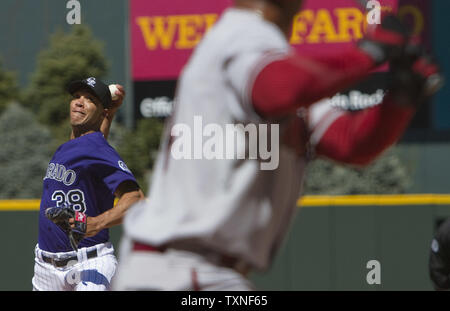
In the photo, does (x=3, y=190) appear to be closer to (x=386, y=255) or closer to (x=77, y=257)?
(x=386, y=255)

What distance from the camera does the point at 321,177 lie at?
577 inches

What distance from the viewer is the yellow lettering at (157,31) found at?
18812 millimetres

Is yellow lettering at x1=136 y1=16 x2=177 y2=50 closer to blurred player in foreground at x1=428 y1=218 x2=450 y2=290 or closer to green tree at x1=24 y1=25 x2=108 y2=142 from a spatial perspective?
green tree at x1=24 y1=25 x2=108 y2=142


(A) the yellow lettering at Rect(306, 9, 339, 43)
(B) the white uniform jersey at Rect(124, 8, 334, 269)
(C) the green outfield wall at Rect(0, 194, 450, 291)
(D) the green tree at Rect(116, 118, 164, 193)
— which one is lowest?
(C) the green outfield wall at Rect(0, 194, 450, 291)

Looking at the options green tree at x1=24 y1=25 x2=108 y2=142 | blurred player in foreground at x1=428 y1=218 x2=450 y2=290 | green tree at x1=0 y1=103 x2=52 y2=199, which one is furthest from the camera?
green tree at x1=24 y1=25 x2=108 y2=142

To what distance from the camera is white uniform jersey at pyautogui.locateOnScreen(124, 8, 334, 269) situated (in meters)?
2.33

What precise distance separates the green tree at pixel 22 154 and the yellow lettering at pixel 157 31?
12.5ft

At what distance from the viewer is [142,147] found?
15.5m

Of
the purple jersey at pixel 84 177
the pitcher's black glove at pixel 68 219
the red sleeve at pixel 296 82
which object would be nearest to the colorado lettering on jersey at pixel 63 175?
the purple jersey at pixel 84 177

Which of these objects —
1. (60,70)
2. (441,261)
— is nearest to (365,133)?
(441,261)

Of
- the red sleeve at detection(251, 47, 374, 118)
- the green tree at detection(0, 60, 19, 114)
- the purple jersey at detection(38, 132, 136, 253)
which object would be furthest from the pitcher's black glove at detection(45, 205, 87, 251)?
the green tree at detection(0, 60, 19, 114)

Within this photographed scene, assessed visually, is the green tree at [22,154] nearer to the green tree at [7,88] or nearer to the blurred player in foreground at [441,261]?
the green tree at [7,88]

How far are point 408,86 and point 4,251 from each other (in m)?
7.60

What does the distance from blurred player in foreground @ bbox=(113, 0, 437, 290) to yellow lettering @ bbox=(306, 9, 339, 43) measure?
617 inches
